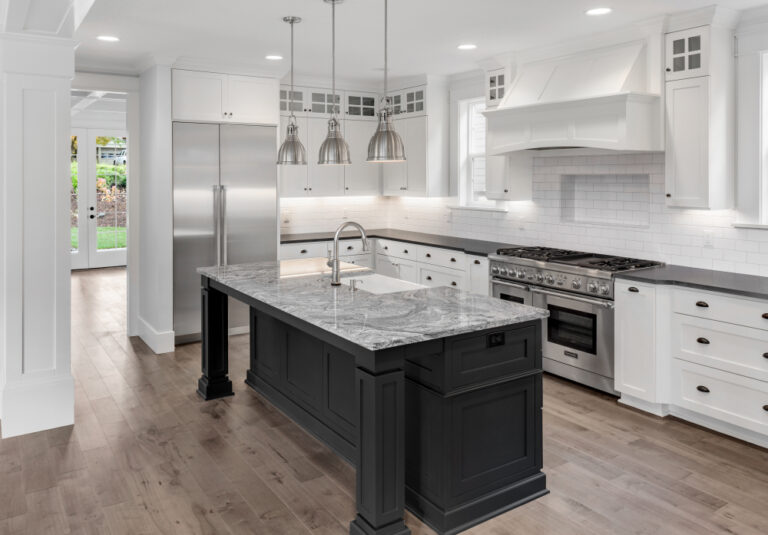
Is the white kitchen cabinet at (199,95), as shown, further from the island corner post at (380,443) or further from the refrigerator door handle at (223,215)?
the island corner post at (380,443)

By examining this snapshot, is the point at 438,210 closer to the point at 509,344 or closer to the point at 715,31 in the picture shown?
the point at 715,31

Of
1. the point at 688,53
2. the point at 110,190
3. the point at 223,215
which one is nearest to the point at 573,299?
the point at 688,53

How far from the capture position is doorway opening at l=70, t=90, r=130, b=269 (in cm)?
1123

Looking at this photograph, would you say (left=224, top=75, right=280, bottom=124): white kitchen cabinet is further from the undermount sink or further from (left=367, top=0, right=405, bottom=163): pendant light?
(left=367, top=0, right=405, bottom=163): pendant light

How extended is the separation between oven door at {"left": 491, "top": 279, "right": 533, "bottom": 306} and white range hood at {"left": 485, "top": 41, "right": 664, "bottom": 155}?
1.14 metres

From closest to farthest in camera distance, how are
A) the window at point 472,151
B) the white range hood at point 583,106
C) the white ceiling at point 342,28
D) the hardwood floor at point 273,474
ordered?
the hardwood floor at point 273,474
the white ceiling at point 342,28
the white range hood at point 583,106
the window at point 472,151

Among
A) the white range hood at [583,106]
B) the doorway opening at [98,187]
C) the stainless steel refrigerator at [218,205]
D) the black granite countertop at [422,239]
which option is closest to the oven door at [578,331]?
the black granite countertop at [422,239]

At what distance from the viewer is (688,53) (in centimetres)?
438

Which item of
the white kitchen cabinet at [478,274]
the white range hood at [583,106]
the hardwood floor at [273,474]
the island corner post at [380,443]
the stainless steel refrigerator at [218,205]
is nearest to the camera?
the island corner post at [380,443]

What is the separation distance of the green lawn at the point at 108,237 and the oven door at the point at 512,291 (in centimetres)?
856

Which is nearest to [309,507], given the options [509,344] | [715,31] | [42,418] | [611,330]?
[509,344]

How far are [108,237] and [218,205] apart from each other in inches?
253

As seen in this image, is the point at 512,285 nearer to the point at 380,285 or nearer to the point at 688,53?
the point at 380,285

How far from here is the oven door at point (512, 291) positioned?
5.23 meters
